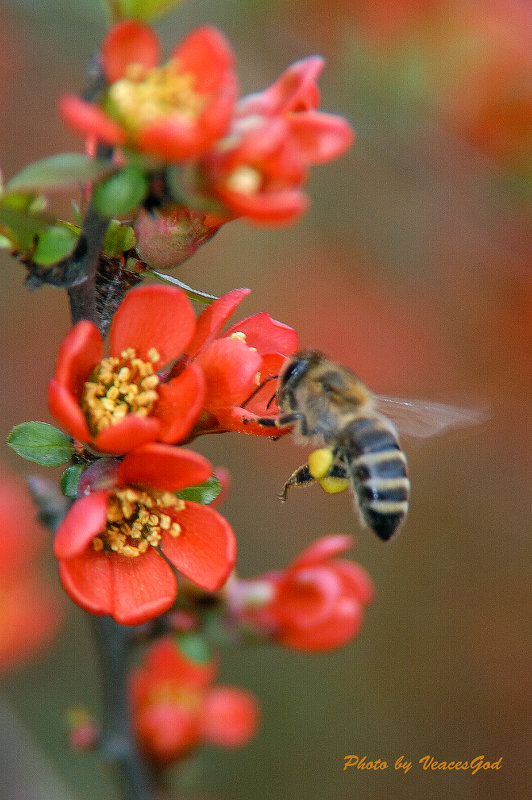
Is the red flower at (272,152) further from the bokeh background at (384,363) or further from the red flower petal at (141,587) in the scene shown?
the bokeh background at (384,363)

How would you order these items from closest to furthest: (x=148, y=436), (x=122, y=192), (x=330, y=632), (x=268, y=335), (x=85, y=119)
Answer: (x=85, y=119) < (x=122, y=192) < (x=148, y=436) < (x=268, y=335) < (x=330, y=632)

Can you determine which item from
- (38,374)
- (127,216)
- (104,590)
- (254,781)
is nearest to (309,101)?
(127,216)

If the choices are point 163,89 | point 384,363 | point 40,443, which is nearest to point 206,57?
point 163,89

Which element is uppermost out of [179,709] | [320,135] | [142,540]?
[320,135]

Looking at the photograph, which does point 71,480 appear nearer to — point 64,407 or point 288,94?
point 64,407

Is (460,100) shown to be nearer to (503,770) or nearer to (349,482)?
(349,482)

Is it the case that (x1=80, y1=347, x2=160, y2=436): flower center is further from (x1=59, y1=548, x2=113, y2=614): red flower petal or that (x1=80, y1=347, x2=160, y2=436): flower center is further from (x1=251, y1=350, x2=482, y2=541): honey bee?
(x1=251, y1=350, x2=482, y2=541): honey bee
